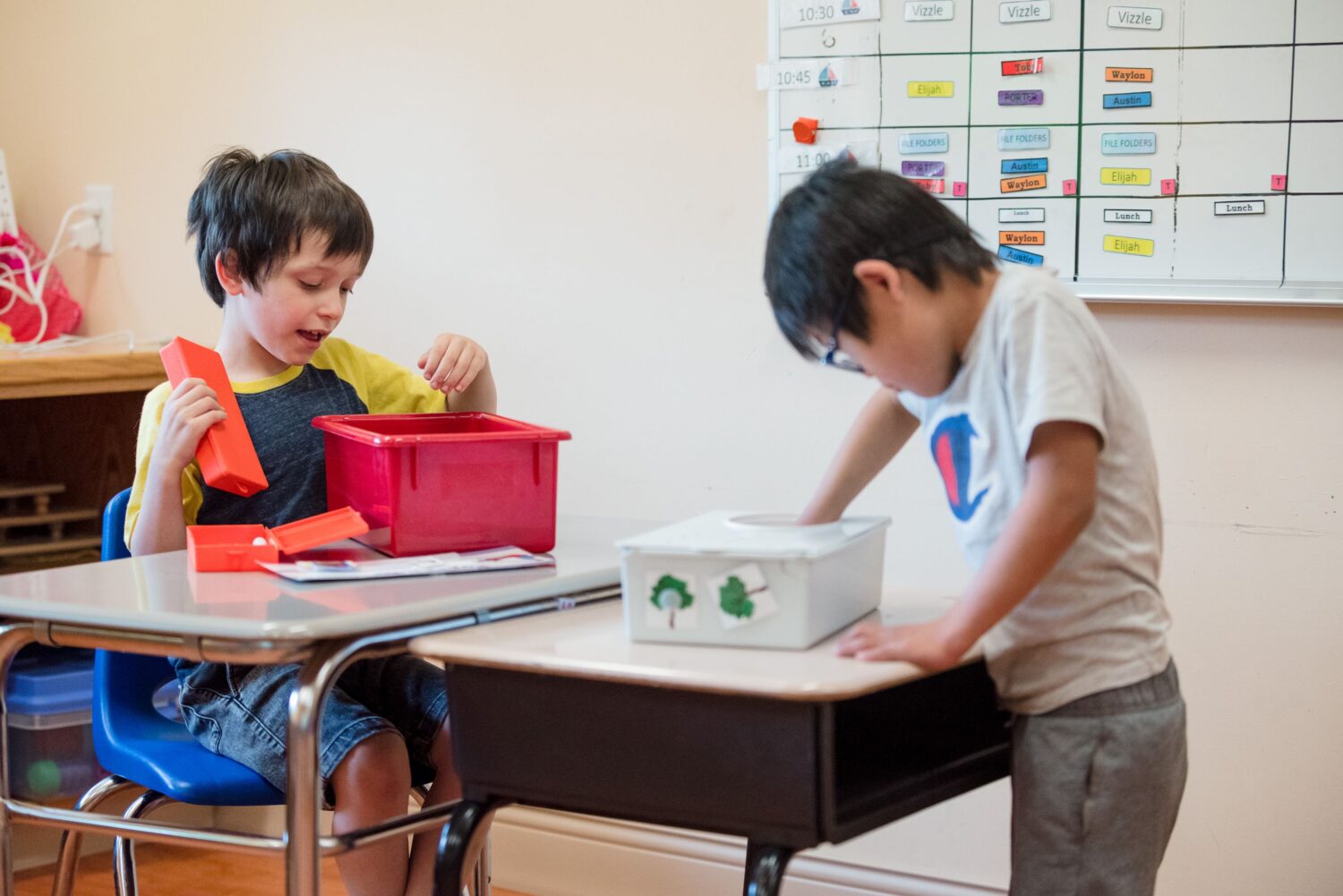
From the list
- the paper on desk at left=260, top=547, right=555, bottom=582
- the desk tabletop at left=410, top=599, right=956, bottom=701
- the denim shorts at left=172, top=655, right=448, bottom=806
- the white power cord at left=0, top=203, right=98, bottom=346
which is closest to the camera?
the desk tabletop at left=410, top=599, right=956, bottom=701

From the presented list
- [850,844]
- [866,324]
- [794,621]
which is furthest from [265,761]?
[850,844]

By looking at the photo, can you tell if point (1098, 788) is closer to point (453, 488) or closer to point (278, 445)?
point (453, 488)

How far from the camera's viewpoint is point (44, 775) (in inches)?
91.7

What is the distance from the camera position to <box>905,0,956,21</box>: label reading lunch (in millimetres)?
1833

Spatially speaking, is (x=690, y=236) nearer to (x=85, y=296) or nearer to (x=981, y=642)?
(x=981, y=642)

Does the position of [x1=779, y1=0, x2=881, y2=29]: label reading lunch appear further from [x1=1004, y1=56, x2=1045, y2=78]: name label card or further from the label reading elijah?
the label reading elijah

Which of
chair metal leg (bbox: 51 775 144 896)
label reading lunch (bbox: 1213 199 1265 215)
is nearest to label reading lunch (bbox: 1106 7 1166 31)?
label reading lunch (bbox: 1213 199 1265 215)

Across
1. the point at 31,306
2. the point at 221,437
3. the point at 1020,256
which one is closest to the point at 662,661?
the point at 221,437

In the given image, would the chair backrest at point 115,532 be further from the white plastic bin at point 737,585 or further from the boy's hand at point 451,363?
the white plastic bin at point 737,585

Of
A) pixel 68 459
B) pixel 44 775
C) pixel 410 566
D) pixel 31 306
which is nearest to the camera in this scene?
pixel 410 566

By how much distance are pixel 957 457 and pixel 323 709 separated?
648mm

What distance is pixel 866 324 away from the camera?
1091 millimetres

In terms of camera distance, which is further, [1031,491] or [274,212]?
[274,212]

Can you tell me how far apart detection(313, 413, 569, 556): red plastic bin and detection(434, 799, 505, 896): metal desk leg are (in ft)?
1.03
